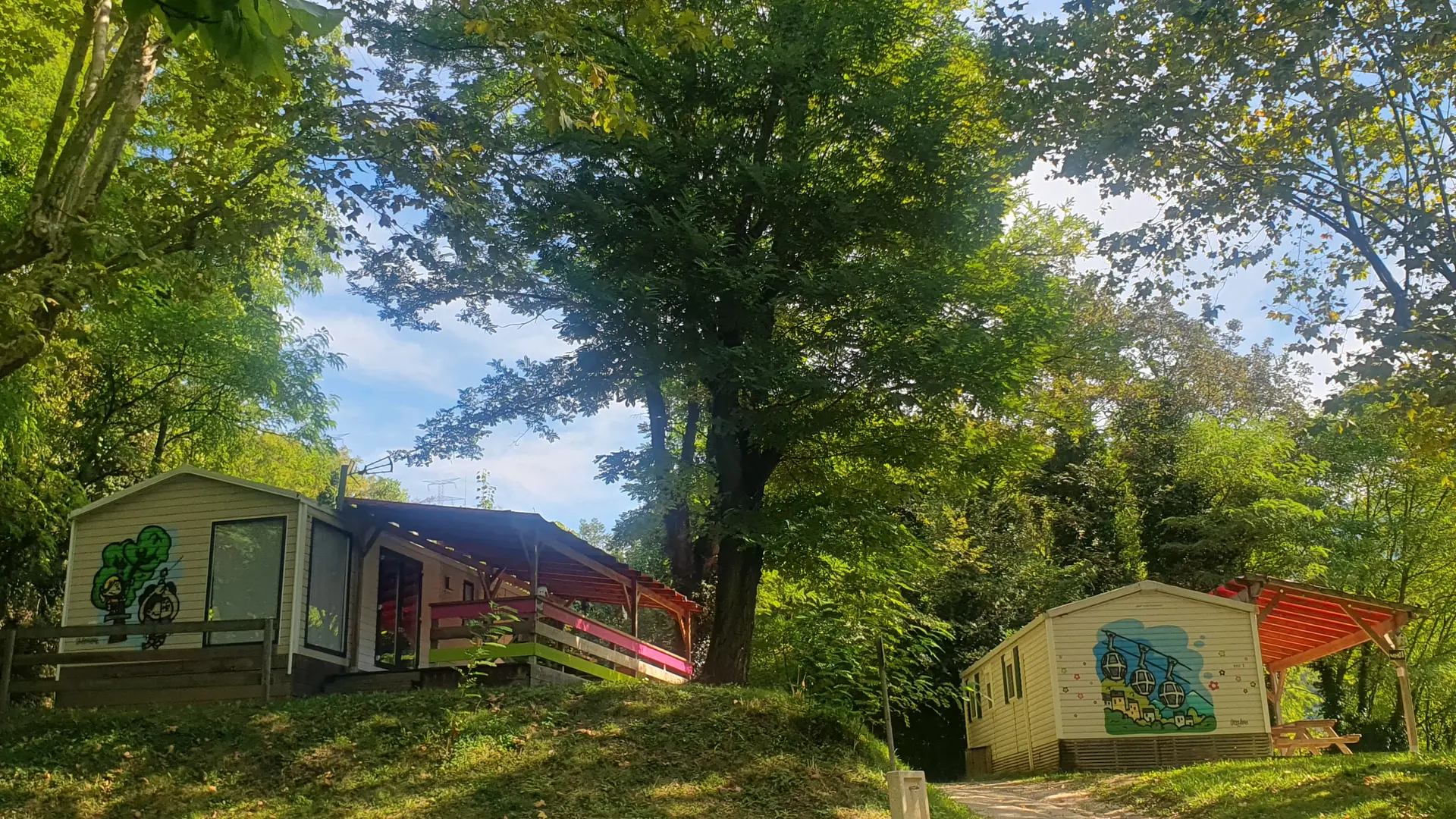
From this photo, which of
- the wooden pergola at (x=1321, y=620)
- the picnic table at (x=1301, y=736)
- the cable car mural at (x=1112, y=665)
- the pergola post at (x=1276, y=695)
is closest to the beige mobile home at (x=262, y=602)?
the cable car mural at (x=1112, y=665)

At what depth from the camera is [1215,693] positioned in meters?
16.7

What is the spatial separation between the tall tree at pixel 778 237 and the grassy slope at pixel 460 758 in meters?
2.88

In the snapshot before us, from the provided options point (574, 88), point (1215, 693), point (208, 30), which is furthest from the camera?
point (1215, 693)

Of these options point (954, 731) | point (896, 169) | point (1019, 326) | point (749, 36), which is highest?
point (749, 36)

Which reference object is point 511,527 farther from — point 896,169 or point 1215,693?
point 1215,693

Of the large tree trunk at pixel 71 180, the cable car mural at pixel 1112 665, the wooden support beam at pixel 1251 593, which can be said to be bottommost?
the cable car mural at pixel 1112 665

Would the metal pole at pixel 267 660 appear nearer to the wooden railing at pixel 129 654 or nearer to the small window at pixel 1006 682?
the wooden railing at pixel 129 654

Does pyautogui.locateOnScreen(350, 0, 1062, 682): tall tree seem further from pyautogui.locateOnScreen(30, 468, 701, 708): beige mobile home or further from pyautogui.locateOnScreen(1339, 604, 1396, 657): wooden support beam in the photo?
pyautogui.locateOnScreen(1339, 604, 1396, 657): wooden support beam

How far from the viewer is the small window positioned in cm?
2095

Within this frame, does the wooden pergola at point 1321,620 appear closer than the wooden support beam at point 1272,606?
Yes

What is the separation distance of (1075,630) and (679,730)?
30.1 feet

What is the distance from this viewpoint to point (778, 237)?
14648 millimetres

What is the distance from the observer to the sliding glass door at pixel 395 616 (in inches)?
642

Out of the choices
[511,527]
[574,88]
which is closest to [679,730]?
[511,527]
